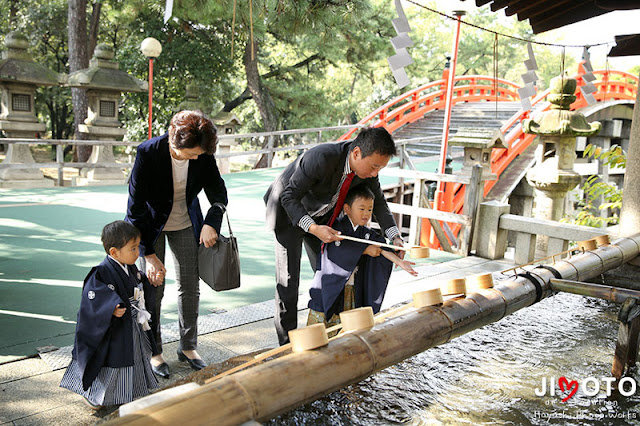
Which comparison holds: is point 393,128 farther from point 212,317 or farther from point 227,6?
point 212,317

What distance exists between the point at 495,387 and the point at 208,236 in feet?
5.73

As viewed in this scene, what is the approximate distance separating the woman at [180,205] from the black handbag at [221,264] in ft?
0.16

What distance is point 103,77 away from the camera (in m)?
10.6

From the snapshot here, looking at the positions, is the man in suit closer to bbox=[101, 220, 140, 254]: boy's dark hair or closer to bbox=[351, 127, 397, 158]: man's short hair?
bbox=[351, 127, 397, 158]: man's short hair

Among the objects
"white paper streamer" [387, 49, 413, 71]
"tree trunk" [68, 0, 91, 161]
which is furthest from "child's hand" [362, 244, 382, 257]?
"tree trunk" [68, 0, 91, 161]

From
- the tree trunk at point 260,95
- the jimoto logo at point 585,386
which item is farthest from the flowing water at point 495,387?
the tree trunk at point 260,95

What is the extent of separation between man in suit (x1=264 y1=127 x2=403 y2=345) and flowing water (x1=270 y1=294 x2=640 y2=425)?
0.69 meters

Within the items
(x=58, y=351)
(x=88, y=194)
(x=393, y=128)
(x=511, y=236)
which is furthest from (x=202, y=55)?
(x=58, y=351)

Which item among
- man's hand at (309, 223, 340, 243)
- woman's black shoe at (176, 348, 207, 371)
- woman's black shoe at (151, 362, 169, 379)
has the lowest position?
woman's black shoe at (151, 362, 169, 379)

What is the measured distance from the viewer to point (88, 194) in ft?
29.7

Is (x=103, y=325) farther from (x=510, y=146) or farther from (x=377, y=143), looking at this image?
(x=510, y=146)

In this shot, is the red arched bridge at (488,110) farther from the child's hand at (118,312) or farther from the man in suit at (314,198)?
the child's hand at (118,312)

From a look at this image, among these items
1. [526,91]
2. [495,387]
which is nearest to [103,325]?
[495,387]

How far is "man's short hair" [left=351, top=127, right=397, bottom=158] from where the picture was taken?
8.68 ft
